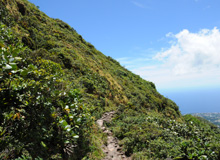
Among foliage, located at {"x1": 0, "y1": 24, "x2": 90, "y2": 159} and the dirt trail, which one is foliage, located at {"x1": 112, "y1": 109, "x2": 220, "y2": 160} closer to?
the dirt trail

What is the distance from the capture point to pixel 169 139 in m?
8.51

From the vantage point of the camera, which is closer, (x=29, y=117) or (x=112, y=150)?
(x=29, y=117)

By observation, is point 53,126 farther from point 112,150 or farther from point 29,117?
point 112,150

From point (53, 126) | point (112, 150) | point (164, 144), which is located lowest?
point (112, 150)

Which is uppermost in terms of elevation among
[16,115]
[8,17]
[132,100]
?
[8,17]

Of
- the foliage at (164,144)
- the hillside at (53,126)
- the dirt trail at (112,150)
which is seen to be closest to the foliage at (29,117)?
the hillside at (53,126)

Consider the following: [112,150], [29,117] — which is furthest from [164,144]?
[29,117]

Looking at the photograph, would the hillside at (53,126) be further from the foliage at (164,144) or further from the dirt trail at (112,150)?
the dirt trail at (112,150)

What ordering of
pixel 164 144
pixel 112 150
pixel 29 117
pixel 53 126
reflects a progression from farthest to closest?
pixel 112 150 → pixel 164 144 → pixel 53 126 → pixel 29 117

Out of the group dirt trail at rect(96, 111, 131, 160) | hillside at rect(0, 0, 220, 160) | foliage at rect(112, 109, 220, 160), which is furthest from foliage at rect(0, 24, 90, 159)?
foliage at rect(112, 109, 220, 160)

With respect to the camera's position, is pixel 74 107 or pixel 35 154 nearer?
pixel 35 154

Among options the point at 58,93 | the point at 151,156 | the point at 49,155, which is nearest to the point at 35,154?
the point at 49,155

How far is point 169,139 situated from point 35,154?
25.7ft

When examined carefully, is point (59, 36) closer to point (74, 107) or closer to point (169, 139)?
point (74, 107)
